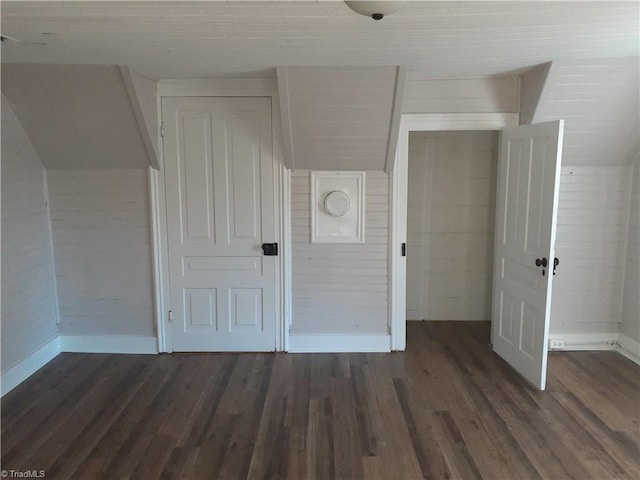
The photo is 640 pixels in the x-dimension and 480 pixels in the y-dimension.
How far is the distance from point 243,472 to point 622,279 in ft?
11.5

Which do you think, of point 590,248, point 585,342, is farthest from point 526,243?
point 585,342

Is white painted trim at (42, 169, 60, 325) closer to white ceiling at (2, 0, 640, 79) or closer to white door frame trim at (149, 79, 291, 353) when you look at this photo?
white door frame trim at (149, 79, 291, 353)

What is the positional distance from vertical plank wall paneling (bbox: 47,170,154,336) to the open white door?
293cm

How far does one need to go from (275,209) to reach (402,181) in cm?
107

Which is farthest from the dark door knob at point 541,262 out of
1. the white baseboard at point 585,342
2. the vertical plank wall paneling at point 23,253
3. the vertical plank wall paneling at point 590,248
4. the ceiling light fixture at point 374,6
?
the vertical plank wall paneling at point 23,253

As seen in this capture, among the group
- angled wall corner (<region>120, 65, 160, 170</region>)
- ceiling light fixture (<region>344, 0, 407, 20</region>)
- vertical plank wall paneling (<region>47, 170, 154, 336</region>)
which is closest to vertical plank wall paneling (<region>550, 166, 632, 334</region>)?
ceiling light fixture (<region>344, 0, 407, 20</region>)

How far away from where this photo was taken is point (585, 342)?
4.01 metres

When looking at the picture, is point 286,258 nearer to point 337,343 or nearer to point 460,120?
point 337,343

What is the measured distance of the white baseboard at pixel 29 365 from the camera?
10.9 ft

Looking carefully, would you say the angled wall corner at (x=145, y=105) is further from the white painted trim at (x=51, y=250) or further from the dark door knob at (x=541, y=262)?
the dark door knob at (x=541, y=262)

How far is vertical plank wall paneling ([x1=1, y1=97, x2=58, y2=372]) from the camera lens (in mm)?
3340

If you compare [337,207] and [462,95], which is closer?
[462,95]

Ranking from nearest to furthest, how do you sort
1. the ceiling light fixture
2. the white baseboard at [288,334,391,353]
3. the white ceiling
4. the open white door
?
the ceiling light fixture
the white ceiling
the open white door
the white baseboard at [288,334,391,353]

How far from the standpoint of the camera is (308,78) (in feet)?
10.5
